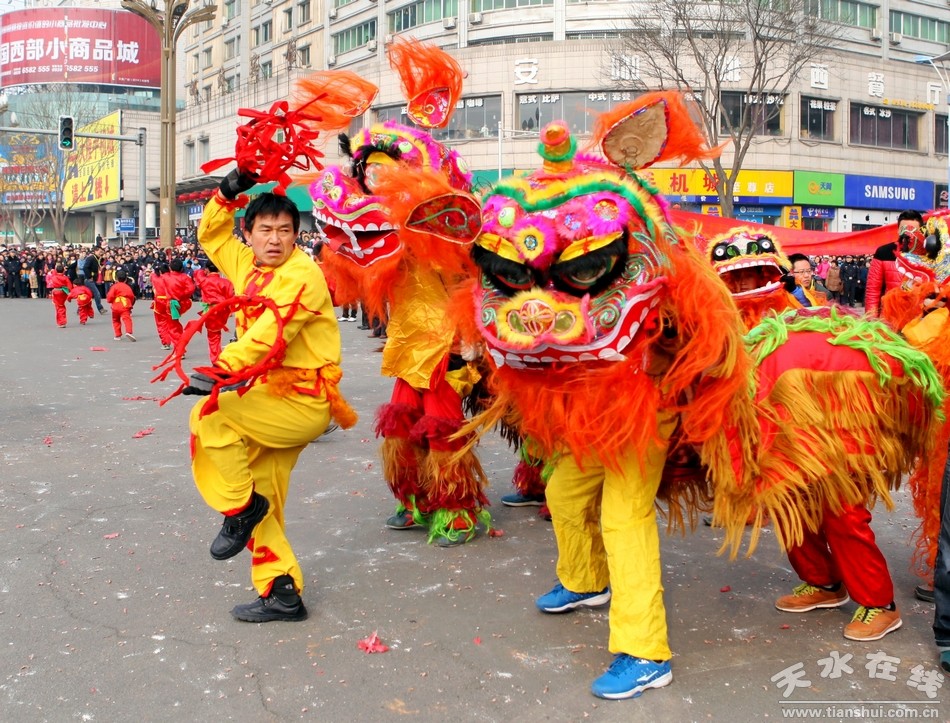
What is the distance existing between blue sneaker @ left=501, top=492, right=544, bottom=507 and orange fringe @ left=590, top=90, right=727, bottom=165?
2558mm

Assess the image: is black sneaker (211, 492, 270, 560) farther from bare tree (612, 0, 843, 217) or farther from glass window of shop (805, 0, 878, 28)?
glass window of shop (805, 0, 878, 28)

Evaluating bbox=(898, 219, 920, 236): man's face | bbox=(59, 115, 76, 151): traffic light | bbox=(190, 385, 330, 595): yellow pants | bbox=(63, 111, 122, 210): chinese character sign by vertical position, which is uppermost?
bbox=(63, 111, 122, 210): chinese character sign

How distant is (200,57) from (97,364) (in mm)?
48289

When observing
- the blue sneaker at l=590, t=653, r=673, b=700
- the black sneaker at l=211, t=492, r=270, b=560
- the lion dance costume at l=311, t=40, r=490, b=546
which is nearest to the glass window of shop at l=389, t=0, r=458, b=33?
the lion dance costume at l=311, t=40, r=490, b=546

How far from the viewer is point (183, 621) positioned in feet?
11.8

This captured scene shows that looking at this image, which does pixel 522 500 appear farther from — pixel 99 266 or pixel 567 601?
pixel 99 266

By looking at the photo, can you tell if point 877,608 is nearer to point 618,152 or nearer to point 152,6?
point 618,152

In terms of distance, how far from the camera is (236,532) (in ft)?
11.0

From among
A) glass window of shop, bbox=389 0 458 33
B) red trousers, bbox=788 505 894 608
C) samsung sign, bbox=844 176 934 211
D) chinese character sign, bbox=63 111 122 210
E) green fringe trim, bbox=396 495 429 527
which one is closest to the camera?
red trousers, bbox=788 505 894 608

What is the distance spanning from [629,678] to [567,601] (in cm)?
70

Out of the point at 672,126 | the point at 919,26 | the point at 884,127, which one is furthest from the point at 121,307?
the point at 919,26

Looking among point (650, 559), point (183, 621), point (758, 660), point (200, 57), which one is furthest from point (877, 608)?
point (200, 57)

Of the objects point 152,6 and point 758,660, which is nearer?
point 758,660

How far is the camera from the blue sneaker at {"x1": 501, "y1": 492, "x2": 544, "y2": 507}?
5.32m
